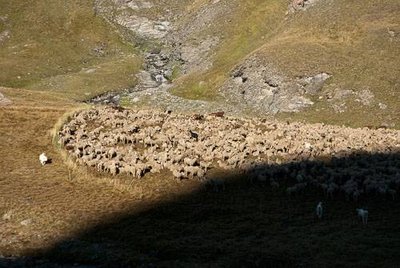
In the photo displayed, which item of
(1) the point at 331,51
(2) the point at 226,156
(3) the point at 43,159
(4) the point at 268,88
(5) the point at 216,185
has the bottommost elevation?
(5) the point at 216,185

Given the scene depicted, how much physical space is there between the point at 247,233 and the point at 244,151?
16429 mm

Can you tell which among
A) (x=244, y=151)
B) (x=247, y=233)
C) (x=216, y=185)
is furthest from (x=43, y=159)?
(x=247, y=233)

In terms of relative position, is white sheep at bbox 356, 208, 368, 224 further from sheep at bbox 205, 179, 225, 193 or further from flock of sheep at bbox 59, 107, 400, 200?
sheep at bbox 205, 179, 225, 193

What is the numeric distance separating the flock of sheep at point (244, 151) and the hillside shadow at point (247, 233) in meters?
0.59

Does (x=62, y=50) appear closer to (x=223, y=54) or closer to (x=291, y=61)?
(x=223, y=54)

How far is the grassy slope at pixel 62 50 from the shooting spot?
126 m

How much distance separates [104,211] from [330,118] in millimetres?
57348

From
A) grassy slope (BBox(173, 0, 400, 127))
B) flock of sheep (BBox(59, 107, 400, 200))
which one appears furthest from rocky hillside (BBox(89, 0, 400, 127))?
flock of sheep (BBox(59, 107, 400, 200))

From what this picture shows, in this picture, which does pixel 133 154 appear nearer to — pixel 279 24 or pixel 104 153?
pixel 104 153

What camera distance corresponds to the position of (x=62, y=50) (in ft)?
496

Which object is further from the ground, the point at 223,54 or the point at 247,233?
the point at 223,54

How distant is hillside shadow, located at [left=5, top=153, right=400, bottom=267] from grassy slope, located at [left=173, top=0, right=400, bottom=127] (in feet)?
161

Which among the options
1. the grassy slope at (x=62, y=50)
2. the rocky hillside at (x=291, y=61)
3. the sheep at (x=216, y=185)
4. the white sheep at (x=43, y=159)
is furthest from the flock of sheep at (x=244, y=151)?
the grassy slope at (x=62, y=50)

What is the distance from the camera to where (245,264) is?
91.1 ft
